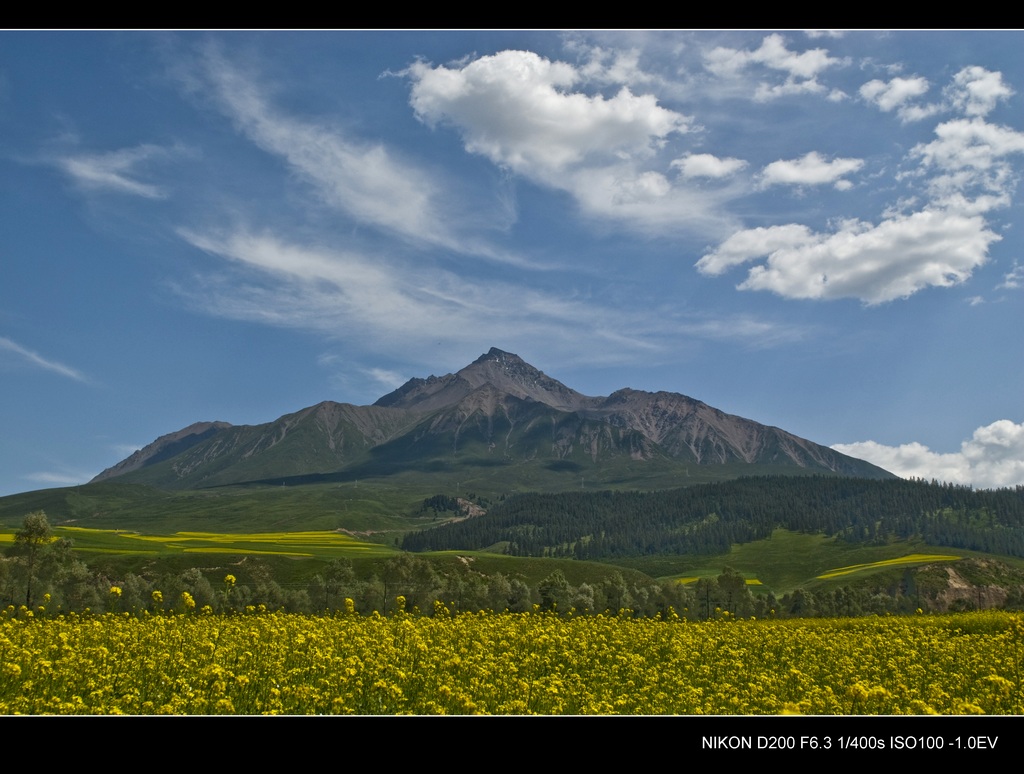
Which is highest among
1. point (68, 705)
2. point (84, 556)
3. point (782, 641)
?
point (68, 705)

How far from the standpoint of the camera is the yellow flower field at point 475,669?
12.0 m

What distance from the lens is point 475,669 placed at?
1445cm

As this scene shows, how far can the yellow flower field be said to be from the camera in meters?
12.0

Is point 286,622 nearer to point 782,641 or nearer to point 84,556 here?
point 782,641
